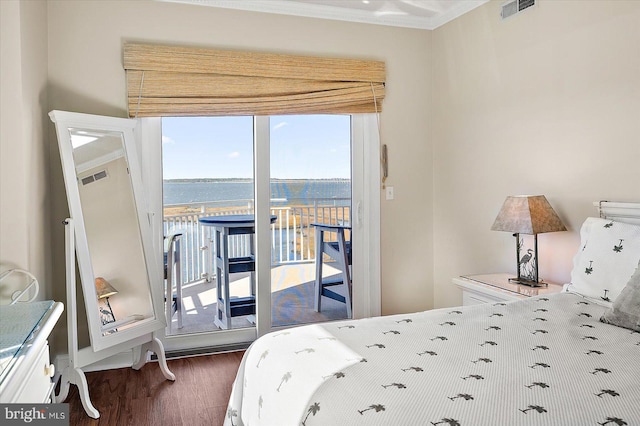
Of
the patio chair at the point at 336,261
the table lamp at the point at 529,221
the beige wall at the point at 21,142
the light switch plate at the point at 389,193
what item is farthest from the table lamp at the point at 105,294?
the table lamp at the point at 529,221

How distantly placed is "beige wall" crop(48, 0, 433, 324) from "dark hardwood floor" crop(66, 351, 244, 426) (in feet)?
2.47

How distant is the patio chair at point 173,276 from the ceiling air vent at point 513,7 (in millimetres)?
2784

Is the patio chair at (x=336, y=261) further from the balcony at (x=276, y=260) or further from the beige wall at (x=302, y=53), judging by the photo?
the beige wall at (x=302, y=53)

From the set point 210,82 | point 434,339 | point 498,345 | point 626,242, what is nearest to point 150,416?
point 434,339

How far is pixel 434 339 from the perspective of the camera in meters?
1.81

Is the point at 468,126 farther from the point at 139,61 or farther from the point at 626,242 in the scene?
the point at 139,61

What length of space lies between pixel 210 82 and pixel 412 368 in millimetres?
2640

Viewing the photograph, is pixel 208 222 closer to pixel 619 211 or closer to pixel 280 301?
pixel 280 301

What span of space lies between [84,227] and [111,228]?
23 centimetres

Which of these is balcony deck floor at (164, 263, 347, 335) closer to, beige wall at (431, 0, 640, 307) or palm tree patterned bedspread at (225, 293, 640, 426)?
beige wall at (431, 0, 640, 307)

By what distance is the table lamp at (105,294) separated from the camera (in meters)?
2.95

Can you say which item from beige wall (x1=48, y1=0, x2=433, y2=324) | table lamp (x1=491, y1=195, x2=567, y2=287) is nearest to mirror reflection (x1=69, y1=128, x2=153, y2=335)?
beige wall (x1=48, y1=0, x2=433, y2=324)

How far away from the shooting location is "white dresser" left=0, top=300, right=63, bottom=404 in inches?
46.8

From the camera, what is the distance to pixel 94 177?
9.82ft
